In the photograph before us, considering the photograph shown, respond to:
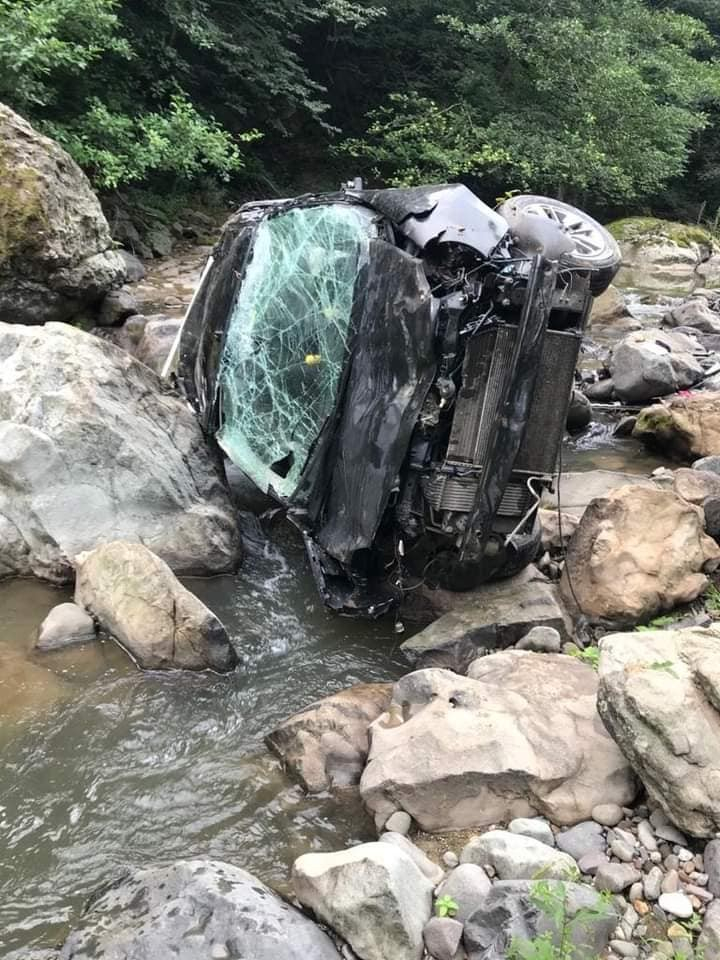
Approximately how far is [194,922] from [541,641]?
88.4 inches

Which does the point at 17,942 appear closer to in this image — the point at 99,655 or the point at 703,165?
the point at 99,655

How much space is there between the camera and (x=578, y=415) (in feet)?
26.6

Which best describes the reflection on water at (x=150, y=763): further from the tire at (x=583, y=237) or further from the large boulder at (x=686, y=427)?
the large boulder at (x=686, y=427)

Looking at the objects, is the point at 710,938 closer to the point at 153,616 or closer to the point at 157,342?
the point at 153,616

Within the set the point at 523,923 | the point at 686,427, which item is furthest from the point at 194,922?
the point at 686,427

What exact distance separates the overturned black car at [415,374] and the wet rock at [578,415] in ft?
12.0

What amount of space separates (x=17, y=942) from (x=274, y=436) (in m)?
2.84

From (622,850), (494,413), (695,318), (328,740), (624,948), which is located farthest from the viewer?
(695,318)

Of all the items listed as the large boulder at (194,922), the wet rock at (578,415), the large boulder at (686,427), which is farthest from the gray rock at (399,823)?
the wet rock at (578,415)

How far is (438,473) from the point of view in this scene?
3.68 metres

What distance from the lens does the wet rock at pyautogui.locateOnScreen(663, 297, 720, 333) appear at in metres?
12.1

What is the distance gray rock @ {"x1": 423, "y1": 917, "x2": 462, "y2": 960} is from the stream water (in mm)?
651

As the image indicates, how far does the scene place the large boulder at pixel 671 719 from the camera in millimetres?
2498

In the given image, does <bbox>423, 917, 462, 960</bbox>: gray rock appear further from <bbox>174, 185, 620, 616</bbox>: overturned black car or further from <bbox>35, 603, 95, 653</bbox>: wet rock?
<bbox>35, 603, 95, 653</bbox>: wet rock
